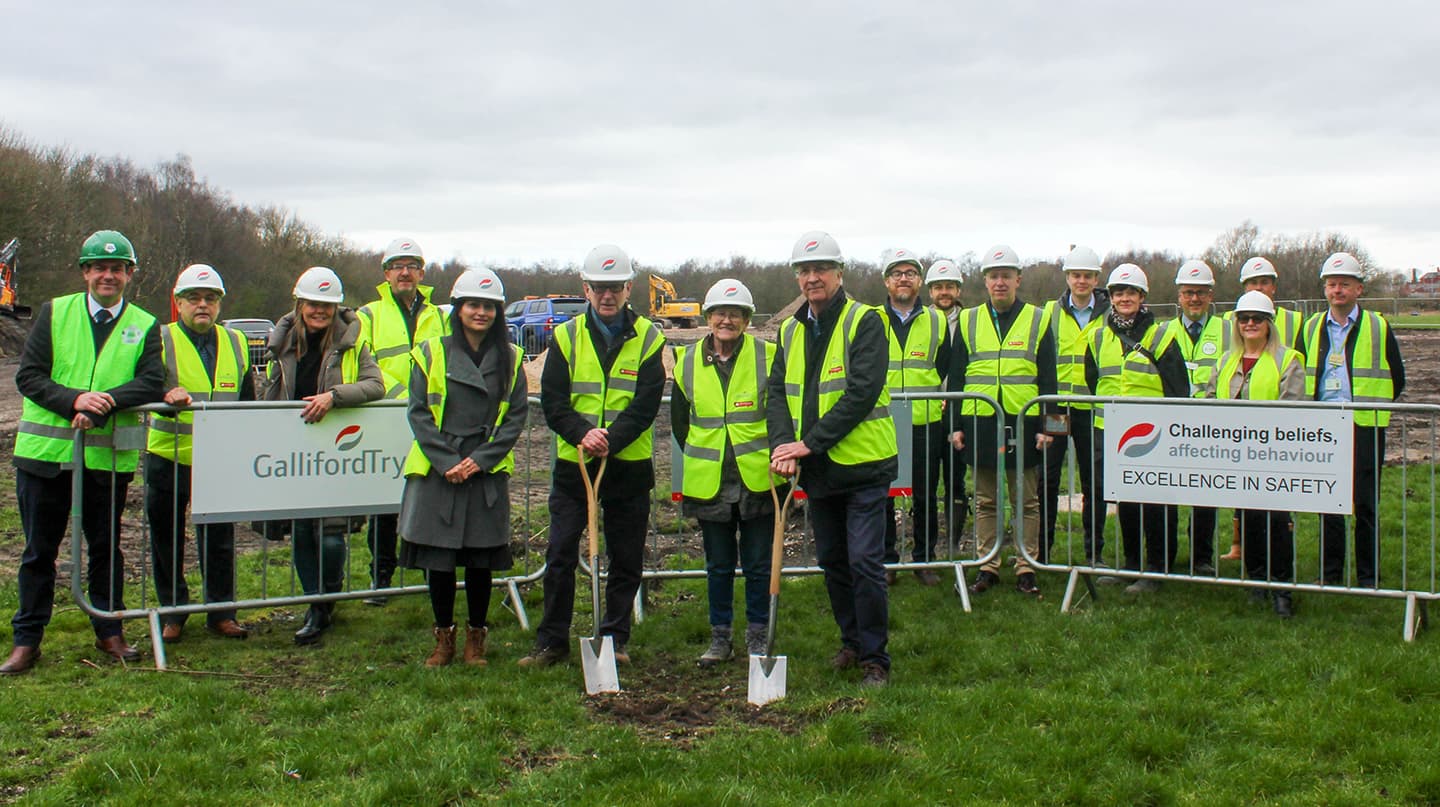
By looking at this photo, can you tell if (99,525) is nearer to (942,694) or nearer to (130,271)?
(130,271)

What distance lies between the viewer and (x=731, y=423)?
5.98 meters

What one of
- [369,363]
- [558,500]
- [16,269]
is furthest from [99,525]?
[16,269]

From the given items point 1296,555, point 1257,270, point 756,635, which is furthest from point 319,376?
point 1257,270

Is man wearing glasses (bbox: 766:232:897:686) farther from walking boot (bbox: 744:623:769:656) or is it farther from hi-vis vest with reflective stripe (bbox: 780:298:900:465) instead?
walking boot (bbox: 744:623:769:656)

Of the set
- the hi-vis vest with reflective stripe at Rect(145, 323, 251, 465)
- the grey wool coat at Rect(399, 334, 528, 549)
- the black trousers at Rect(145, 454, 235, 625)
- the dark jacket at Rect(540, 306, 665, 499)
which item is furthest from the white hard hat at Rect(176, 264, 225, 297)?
the dark jacket at Rect(540, 306, 665, 499)

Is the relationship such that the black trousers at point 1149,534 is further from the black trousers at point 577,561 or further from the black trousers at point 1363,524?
the black trousers at point 577,561

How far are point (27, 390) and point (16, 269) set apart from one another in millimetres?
36407

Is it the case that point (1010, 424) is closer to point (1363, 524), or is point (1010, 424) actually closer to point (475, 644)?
point (1363, 524)

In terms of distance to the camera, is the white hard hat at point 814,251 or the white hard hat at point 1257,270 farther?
the white hard hat at point 1257,270

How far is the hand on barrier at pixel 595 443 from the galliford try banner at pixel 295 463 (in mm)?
1485

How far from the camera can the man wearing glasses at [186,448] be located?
20.9 ft

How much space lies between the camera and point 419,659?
243 inches

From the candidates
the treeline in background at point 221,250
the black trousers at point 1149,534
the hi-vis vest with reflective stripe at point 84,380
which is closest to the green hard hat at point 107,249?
the hi-vis vest with reflective stripe at point 84,380

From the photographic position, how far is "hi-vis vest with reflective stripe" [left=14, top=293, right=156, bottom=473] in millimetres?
5879
